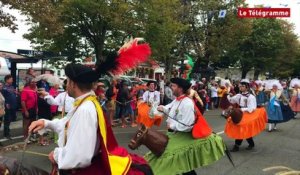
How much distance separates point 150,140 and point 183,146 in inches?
30.2

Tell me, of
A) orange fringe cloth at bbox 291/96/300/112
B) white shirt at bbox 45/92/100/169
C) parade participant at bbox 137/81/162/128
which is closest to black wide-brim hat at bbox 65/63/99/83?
white shirt at bbox 45/92/100/169

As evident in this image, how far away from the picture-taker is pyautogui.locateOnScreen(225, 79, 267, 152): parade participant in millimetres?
10445

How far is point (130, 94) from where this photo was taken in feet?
54.1

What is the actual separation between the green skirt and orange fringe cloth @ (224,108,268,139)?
3985 millimetres

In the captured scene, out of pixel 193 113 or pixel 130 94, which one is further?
pixel 130 94

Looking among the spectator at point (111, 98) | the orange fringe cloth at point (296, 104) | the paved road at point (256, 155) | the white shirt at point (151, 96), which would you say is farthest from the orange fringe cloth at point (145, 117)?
the orange fringe cloth at point (296, 104)

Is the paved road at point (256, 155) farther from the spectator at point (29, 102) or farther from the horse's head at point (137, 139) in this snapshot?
the horse's head at point (137, 139)

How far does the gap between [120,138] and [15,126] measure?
395 cm

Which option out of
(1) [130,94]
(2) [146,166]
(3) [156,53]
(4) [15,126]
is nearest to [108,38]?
(3) [156,53]

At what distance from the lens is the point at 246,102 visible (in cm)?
1071

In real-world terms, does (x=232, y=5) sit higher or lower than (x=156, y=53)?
higher

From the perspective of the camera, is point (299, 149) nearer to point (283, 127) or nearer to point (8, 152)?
point (283, 127)

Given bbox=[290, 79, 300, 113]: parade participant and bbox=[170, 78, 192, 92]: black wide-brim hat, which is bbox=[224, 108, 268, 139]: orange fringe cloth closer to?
bbox=[170, 78, 192, 92]: black wide-brim hat

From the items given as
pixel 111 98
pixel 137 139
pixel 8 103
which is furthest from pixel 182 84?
pixel 111 98
